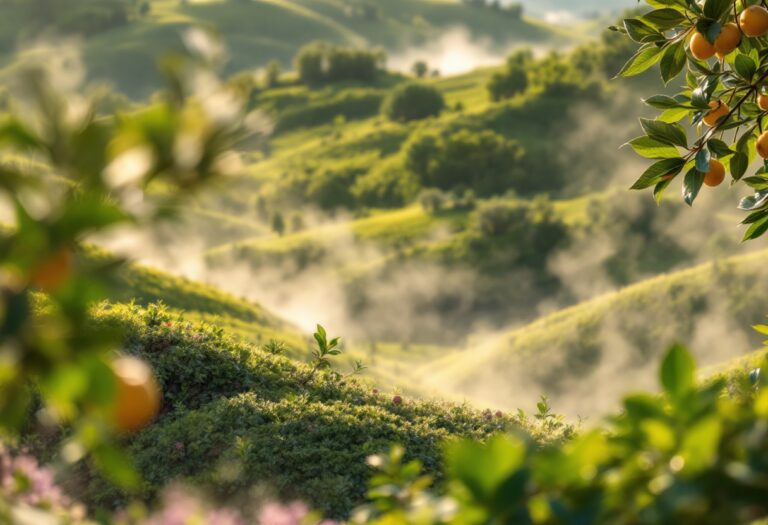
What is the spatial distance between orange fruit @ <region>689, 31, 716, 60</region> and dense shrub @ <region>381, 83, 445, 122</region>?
64347 mm

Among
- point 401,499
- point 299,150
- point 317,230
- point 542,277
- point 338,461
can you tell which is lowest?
point 401,499

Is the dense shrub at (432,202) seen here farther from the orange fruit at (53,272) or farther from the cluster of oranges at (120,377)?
the orange fruit at (53,272)

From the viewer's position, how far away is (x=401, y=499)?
2.31 m

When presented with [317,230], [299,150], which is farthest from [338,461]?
[299,150]

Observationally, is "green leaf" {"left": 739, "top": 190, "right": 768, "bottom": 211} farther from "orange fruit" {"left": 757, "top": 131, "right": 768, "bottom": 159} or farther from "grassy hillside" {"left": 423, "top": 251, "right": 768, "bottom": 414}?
"grassy hillside" {"left": 423, "top": 251, "right": 768, "bottom": 414}

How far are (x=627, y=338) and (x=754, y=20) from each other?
14.2m

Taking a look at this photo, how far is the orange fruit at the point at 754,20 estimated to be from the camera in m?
3.86

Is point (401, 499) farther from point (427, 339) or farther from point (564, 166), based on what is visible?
point (564, 166)

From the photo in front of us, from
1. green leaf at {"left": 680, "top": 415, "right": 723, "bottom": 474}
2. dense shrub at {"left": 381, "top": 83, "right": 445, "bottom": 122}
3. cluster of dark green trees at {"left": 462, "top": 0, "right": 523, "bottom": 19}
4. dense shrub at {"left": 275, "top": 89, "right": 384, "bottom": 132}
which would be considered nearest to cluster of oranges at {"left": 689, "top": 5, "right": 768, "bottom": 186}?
green leaf at {"left": 680, "top": 415, "right": 723, "bottom": 474}

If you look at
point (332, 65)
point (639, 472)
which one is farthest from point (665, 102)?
point (332, 65)

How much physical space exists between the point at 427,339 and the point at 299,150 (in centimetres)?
4147

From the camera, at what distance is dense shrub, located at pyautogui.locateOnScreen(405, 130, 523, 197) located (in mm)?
51375

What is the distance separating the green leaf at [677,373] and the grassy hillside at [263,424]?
3556mm

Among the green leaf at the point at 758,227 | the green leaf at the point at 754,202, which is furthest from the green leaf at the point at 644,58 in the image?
the green leaf at the point at 758,227
